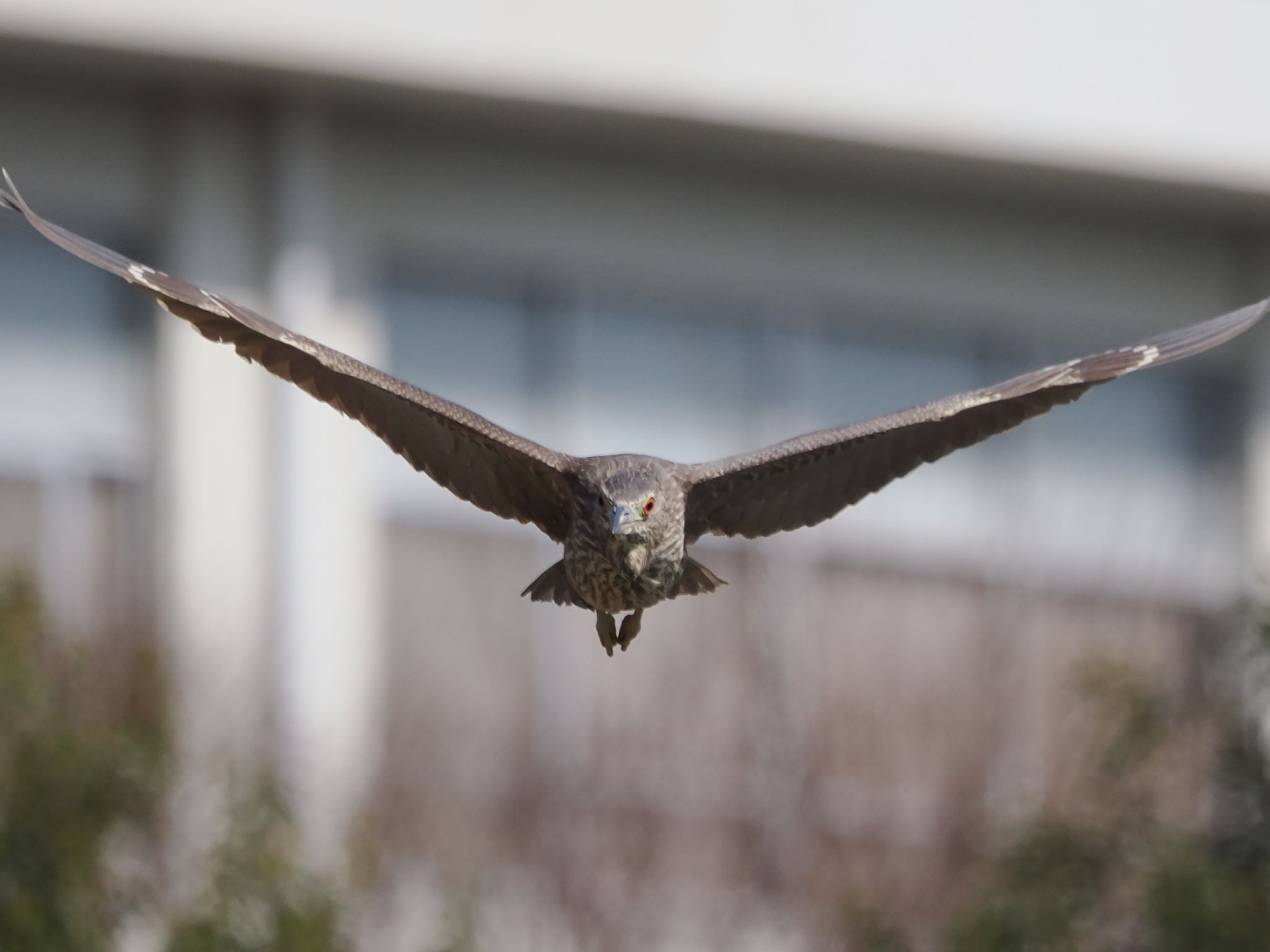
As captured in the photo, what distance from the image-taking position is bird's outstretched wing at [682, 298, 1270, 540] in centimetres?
759

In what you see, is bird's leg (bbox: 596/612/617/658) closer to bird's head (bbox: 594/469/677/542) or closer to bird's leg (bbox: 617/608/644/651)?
bird's leg (bbox: 617/608/644/651)

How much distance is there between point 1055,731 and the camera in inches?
647

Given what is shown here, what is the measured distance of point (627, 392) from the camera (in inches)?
690

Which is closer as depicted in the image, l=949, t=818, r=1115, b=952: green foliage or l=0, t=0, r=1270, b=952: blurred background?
l=949, t=818, r=1115, b=952: green foliage

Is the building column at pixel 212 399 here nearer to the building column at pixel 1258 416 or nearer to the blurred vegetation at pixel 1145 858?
the blurred vegetation at pixel 1145 858

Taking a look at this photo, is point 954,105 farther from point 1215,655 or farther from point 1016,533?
point 1215,655

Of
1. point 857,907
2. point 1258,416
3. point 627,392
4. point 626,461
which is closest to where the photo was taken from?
point 626,461

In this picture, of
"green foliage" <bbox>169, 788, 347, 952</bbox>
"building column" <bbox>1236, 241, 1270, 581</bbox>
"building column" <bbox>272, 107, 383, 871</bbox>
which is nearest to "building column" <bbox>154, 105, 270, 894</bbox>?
"building column" <bbox>272, 107, 383, 871</bbox>

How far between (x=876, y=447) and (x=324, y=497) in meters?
8.30

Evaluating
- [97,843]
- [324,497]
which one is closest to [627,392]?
[324,497]

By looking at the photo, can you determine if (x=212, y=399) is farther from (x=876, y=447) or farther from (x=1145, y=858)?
(x=876, y=447)

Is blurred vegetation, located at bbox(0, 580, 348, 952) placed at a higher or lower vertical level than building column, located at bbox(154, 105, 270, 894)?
lower

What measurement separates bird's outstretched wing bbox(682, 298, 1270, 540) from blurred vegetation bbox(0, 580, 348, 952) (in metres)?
2.86

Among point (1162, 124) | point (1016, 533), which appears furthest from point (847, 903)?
point (1162, 124)
